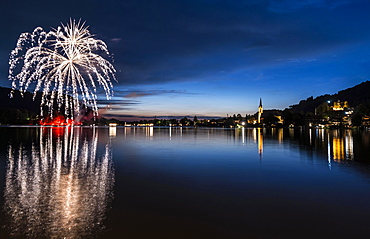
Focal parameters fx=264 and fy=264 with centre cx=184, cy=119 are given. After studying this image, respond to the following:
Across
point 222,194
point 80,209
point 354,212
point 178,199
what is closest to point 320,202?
point 354,212

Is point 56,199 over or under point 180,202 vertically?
over

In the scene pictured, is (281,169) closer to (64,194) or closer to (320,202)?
(320,202)

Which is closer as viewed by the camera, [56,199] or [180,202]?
[56,199]

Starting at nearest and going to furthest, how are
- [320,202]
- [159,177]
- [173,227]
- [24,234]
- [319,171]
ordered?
[24,234] < [173,227] < [320,202] < [159,177] < [319,171]

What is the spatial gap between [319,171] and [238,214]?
33.8 feet

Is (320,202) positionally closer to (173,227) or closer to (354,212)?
(354,212)

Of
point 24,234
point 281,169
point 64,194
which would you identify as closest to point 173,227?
point 24,234

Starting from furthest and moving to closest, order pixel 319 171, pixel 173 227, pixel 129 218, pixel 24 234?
pixel 319 171 < pixel 129 218 < pixel 173 227 < pixel 24 234

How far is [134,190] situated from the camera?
1141 cm

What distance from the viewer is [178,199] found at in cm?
1026

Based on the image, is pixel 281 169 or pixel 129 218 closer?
pixel 129 218

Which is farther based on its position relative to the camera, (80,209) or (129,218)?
(80,209)

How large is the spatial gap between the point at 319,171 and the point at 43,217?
601 inches

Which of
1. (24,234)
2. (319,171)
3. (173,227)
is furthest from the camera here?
(319,171)
